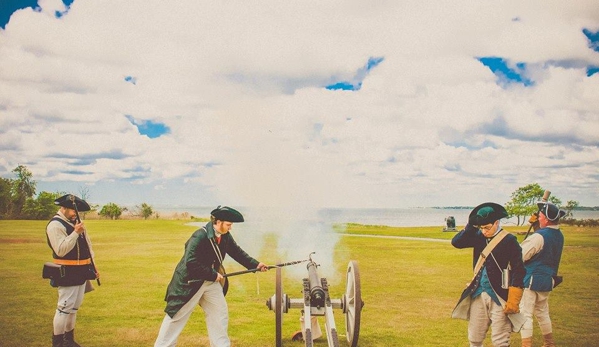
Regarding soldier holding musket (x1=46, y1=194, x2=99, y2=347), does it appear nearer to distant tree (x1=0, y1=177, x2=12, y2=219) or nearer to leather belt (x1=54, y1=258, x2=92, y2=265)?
leather belt (x1=54, y1=258, x2=92, y2=265)

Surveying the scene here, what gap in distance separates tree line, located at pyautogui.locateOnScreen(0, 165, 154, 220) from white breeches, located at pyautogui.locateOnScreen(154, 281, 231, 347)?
171 feet

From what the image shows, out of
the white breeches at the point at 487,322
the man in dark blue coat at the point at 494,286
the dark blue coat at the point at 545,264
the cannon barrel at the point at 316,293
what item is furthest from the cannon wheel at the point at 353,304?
the dark blue coat at the point at 545,264

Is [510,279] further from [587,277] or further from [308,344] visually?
[587,277]

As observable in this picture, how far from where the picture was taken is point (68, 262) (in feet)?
21.4

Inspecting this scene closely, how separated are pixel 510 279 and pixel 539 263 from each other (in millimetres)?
1922

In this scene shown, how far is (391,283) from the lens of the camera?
13578 mm

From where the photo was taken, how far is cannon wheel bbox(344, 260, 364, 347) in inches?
253

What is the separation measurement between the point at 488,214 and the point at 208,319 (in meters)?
3.90

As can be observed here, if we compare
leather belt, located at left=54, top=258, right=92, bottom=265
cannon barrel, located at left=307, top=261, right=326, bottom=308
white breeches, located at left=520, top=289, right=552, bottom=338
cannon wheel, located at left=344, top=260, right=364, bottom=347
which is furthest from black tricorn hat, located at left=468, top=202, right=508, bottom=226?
leather belt, located at left=54, top=258, right=92, bottom=265

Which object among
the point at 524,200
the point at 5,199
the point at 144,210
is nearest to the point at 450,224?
the point at 524,200

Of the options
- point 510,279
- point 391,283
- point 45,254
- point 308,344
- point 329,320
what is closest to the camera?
point 510,279

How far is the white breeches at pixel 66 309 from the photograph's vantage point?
251 inches

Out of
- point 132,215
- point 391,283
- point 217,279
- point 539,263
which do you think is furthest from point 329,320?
point 132,215

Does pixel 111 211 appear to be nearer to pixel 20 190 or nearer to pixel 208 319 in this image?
pixel 20 190
